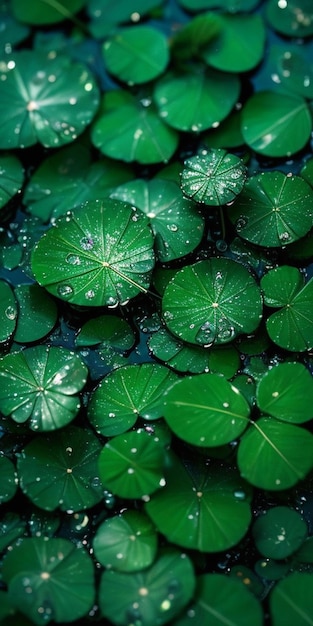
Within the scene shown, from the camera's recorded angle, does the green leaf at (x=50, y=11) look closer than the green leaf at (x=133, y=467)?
No

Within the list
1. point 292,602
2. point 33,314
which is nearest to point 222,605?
point 292,602

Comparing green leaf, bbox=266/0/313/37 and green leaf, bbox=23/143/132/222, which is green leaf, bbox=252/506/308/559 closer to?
green leaf, bbox=23/143/132/222


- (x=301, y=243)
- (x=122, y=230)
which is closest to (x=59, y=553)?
(x=122, y=230)

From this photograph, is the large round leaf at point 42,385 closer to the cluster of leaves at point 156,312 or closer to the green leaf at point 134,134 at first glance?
the cluster of leaves at point 156,312

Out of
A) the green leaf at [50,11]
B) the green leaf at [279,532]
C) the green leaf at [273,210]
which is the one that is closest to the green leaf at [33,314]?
the green leaf at [273,210]

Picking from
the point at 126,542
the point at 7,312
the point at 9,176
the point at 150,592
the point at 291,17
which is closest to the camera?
the point at 150,592

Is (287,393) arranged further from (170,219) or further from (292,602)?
(170,219)

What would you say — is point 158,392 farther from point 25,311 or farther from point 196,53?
point 196,53
